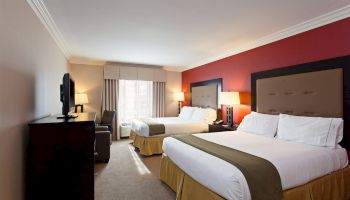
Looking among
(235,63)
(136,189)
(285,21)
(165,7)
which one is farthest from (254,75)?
(136,189)

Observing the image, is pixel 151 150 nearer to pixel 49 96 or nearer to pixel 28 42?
pixel 49 96

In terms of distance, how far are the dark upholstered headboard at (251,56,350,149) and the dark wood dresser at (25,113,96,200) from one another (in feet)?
10.0

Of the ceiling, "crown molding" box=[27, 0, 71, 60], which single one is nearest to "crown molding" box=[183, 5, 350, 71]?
the ceiling

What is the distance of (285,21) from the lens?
279 cm

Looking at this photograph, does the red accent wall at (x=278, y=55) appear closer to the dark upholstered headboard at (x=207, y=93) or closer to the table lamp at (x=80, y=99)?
the dark upholstered headboard at (x=207, y=93)

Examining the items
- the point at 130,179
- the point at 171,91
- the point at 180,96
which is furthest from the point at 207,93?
the point at 130,179

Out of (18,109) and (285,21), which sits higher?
(285,21)

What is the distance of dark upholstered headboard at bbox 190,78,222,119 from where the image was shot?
4.87m

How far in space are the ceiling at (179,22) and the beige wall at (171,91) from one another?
2.40 m

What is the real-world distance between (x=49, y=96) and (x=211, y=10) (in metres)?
2.83

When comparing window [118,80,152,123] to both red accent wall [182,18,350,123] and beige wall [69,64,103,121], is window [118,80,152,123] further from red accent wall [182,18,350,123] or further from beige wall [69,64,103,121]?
red accent wall [182,18,350,123]

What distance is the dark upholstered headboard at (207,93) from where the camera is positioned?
4.87 metres

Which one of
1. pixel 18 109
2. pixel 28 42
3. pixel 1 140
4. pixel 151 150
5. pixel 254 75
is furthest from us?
pixel 151 150

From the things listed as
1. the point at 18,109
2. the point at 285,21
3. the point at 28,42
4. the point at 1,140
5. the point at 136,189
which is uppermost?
the point at 285,21
